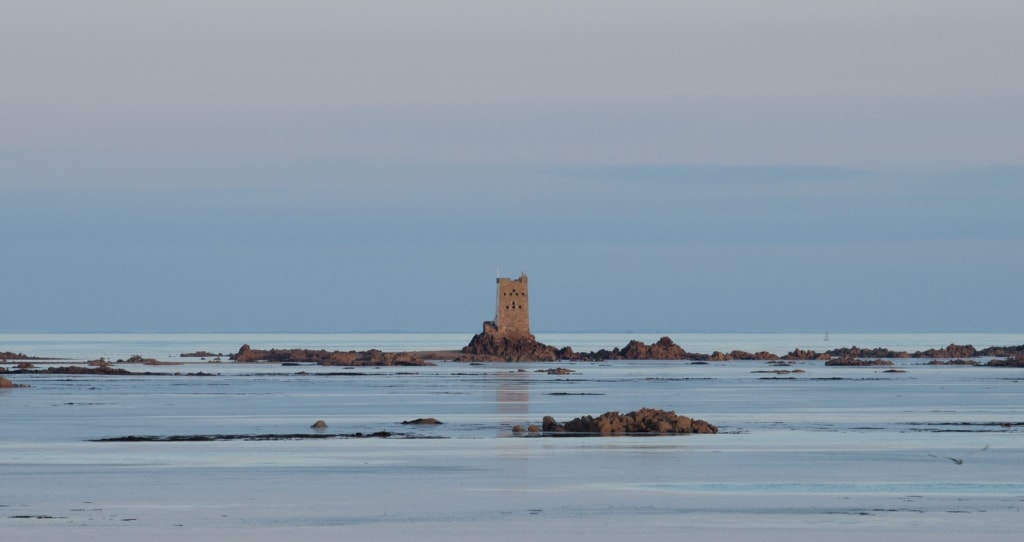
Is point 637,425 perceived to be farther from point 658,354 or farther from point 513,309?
point 658,354

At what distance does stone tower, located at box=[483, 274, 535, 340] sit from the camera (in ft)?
341

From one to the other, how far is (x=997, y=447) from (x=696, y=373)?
54562 mm

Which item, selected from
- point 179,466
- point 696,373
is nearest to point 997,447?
point 179,466

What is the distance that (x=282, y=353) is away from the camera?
11231cm

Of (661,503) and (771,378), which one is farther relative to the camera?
(771,378)

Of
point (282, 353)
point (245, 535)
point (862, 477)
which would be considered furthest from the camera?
point (282, 353)

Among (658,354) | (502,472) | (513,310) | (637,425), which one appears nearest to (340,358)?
(513,310)

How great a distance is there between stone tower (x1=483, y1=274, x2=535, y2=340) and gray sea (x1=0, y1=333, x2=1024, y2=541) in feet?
161

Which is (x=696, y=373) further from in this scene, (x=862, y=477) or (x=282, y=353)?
(x=862, y=477)

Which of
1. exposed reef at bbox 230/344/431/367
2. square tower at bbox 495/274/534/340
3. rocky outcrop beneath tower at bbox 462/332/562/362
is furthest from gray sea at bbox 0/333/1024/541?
rocky outcrop beneath tower at bbox 462/332/562/362

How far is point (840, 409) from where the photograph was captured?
1866 inches

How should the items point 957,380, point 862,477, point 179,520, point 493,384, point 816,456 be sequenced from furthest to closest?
point 957,380 → point 493,384 → point 816,456 → point 862,477 → point 179,520

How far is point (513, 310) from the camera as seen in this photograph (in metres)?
105

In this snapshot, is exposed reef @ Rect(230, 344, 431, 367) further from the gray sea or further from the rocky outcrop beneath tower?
the gray sea
